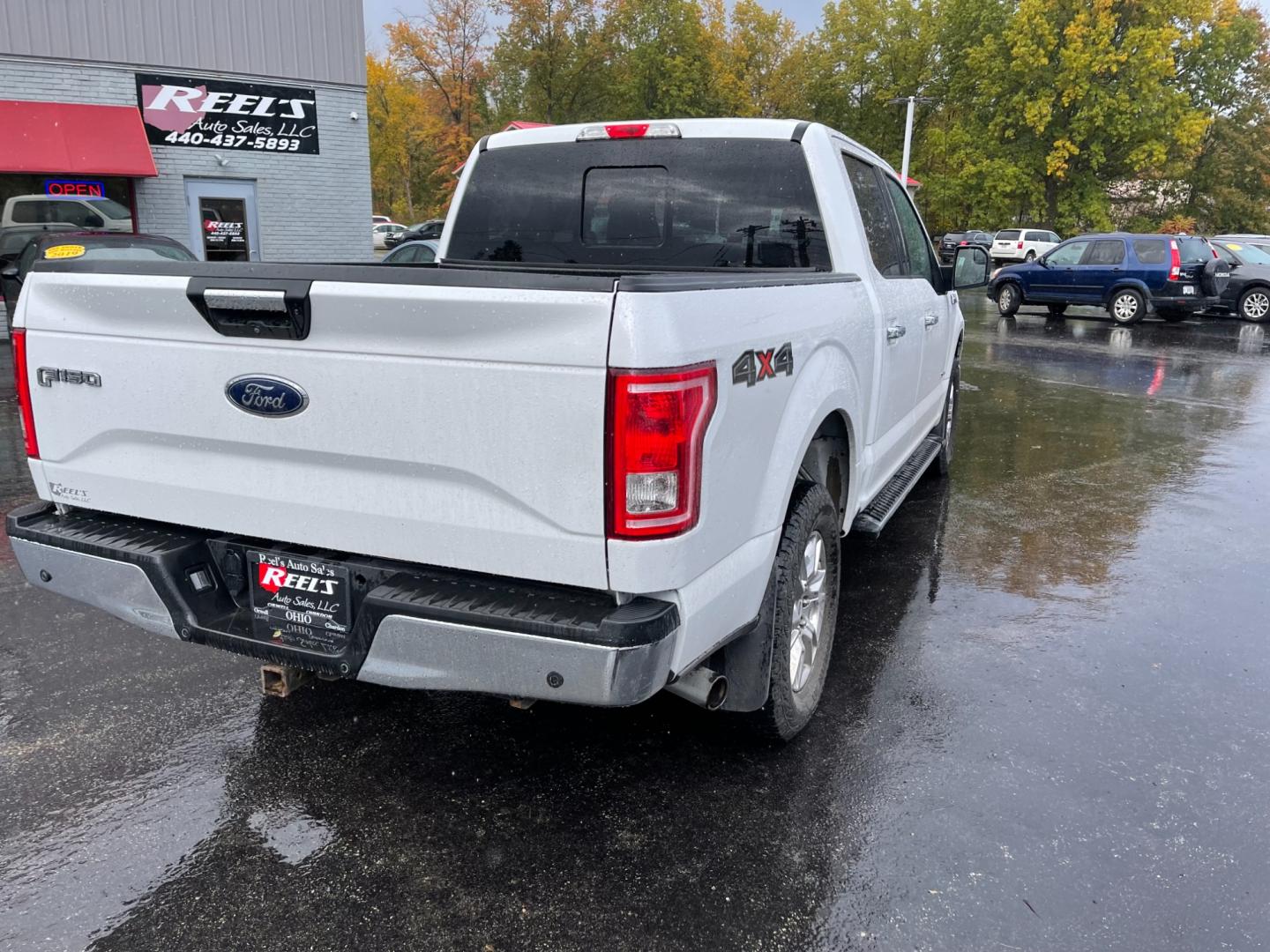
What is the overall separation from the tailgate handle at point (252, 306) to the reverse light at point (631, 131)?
2.09 metres

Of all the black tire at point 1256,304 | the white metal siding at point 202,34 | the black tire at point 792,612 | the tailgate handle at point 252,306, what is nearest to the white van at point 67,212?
the white metal siding at point 202,34

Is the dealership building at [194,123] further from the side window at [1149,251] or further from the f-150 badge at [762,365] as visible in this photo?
the side window at [1149,251]

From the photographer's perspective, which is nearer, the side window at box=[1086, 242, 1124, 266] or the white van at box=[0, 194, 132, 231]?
the white van at box=[0, 194, 132, 231]

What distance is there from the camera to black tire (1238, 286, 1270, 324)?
19.2m

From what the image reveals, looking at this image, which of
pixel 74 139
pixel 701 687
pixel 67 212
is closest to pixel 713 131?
pixel 701 687

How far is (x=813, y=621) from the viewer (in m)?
3.51

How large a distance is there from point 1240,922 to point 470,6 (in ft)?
174

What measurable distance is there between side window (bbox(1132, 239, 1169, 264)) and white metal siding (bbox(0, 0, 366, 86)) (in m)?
14.8

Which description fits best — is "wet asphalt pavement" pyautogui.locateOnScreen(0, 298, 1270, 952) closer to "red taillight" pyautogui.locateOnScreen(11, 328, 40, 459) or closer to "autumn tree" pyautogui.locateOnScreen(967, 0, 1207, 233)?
"red taillight" pyautogui.locateOnScreen(11, 328, 40, 459)

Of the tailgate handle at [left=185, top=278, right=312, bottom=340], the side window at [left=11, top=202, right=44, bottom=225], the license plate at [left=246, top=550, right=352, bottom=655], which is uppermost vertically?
the side window at [left=11, top=202, right=44, bottom=225]

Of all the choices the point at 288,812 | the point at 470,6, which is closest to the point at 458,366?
the point at 288,812

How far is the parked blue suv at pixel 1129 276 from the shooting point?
60.5 feet

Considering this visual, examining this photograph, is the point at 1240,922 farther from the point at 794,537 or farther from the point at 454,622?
the point at 454,622

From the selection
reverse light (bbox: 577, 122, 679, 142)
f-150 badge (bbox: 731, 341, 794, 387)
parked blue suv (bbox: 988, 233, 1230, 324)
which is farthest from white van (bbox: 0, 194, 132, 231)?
parked blue suv (bbox: 988, 233, 1230, 324)
